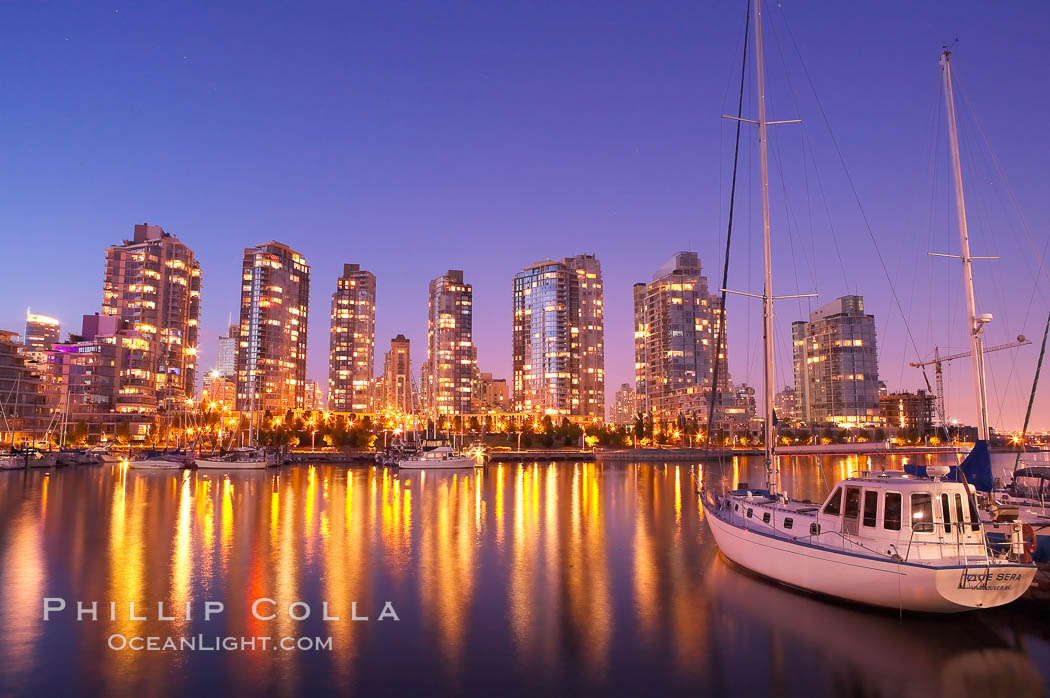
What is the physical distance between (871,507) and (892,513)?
700 mm

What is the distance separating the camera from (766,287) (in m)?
29.1

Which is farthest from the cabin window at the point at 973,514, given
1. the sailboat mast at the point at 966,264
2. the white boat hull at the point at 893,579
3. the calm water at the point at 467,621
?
Result: the sailboat mast at the point at 966,264

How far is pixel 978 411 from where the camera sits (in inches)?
1118

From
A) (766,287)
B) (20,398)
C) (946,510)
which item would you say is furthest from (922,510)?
(20,398)

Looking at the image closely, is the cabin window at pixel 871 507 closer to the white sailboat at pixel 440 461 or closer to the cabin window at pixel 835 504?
the cabin window at pixel 835 504

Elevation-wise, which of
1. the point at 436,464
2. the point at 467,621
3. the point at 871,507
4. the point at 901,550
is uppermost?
the point at 871,507

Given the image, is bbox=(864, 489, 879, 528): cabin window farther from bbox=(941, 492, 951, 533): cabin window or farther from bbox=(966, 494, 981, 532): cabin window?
bbox=(966, 494, 981, 532): cabin window

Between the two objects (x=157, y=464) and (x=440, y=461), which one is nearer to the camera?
(x=157, y=464)

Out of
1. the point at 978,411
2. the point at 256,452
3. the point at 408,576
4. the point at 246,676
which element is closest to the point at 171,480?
the point at 256,452

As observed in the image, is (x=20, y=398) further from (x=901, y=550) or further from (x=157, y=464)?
(x=901, y=550)

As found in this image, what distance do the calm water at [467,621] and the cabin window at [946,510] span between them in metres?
2.85

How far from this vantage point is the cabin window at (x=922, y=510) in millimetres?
18688

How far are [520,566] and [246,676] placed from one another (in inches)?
583

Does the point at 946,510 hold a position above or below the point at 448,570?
above
